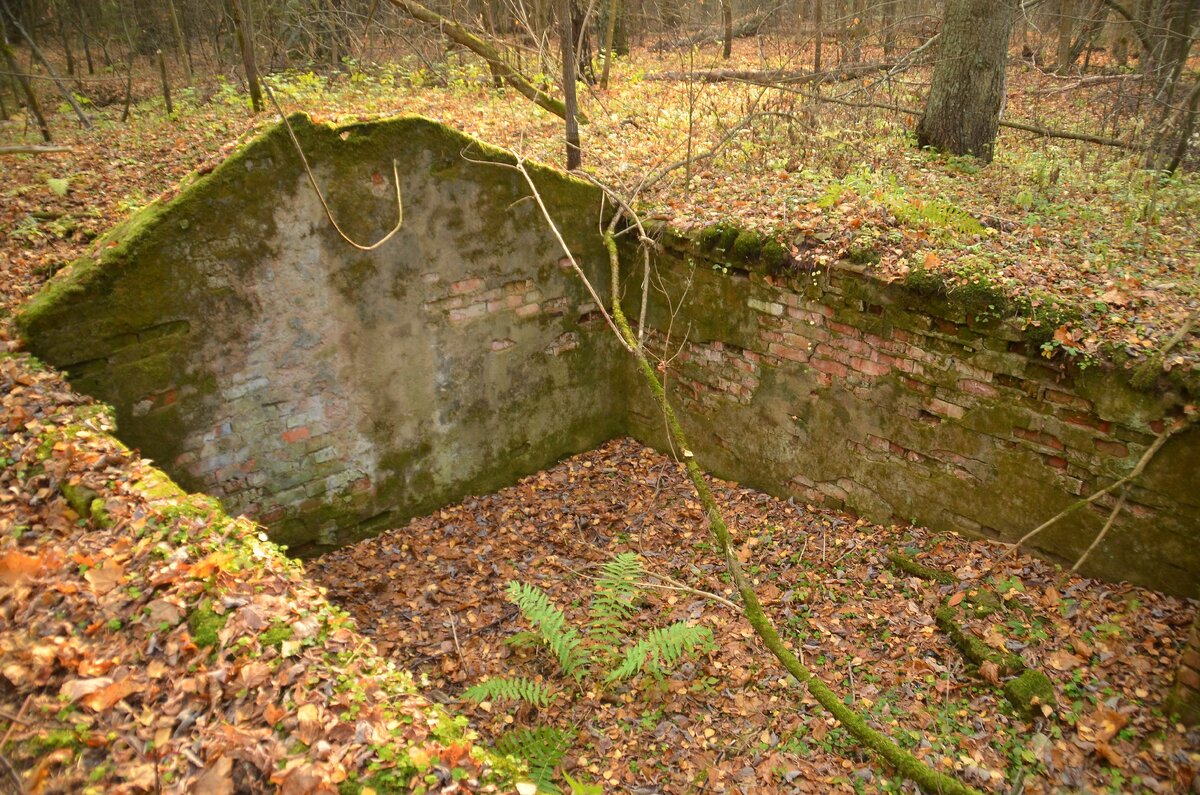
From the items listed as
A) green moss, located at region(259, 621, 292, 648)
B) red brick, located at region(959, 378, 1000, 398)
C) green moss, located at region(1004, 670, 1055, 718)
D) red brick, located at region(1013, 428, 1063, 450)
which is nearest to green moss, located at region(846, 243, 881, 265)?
red brick, located at region(959, 378, 1000, 398)

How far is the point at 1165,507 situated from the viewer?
4.07m

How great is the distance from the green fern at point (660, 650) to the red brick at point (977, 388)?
242 cm

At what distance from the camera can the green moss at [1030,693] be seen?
379cm

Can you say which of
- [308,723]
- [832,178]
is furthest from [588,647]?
[832,178]

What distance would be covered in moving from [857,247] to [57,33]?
19212 mm

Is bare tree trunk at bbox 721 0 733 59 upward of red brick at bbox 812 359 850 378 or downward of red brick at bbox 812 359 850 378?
upward

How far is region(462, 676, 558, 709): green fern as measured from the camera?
4.24 m

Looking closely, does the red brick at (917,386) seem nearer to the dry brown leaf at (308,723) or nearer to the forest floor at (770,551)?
the forest floor at (770,551)

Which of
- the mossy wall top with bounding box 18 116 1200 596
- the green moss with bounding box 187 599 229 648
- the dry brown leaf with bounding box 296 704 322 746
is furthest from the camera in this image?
the mossy wall top with bounding box 18 116 1200 596

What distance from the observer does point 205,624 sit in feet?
8.93

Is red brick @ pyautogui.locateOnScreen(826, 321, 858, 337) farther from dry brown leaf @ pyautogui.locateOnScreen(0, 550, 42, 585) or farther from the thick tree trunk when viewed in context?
dry brown leaf @ pyautogui.locateOnScreen(0, 550, 42, 585)

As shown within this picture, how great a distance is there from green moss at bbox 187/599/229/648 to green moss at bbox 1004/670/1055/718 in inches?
159

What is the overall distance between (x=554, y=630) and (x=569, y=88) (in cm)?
501

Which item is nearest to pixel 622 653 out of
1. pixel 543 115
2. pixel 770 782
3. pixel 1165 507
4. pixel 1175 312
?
pixel 770 782
